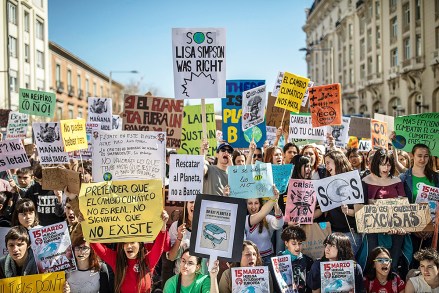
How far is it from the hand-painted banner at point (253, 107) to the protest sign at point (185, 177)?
9.11 feet

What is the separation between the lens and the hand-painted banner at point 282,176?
568cm

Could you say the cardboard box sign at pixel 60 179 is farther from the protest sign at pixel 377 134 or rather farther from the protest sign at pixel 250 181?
the protest sign at pixel 377 134

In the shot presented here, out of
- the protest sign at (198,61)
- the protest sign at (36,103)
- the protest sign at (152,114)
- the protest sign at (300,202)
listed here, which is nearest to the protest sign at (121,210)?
the protest sign at (300,202)

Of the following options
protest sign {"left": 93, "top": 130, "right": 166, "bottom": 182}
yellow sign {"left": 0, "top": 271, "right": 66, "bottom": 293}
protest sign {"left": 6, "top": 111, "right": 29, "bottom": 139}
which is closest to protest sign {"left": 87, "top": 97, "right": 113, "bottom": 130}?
protest sign {"left": 6, "top": 111, "right": 29, "bottom": 139}

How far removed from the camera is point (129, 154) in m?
5.45

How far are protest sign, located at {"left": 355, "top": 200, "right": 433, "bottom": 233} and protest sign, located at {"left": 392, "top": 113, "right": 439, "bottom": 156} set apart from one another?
1559mm

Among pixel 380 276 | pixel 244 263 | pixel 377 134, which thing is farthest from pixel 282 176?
pixel 377 134

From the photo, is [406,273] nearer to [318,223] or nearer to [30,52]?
[318,223]

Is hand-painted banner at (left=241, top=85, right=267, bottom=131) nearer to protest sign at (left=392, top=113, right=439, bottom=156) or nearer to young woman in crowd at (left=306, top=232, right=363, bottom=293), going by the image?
protest sign at (left=392, top=113, right=439, bottom=156)

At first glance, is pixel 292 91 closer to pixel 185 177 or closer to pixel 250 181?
pixel 250 181

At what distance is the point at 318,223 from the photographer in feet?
18.3

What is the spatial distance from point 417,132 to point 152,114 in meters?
3.87

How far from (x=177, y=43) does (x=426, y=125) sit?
3458 mm

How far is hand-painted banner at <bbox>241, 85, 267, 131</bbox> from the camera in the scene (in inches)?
320
